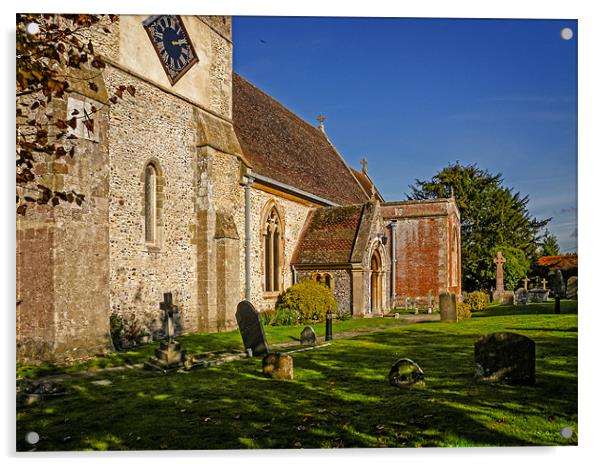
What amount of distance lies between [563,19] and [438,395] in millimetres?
4910

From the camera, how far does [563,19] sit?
6.94 meters

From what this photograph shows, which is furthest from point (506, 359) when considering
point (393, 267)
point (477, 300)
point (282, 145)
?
point (393, 267)

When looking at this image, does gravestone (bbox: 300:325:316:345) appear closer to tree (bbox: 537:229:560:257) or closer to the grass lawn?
the grass lawn

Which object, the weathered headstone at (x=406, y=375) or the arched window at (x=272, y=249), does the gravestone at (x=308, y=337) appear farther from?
the arched window at (x=272, y=249)

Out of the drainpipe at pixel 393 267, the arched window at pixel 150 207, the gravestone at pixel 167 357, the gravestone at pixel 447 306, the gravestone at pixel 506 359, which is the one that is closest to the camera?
the gravestone at pixel 506 359

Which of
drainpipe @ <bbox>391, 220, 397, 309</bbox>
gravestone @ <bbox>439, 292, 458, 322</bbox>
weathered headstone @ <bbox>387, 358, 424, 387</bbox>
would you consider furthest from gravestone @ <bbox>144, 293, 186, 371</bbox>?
drainpipe @ <bbox>391, 220, 397, 309</bbox>

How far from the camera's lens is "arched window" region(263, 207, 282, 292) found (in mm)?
14217

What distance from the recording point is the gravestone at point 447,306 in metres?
11.9

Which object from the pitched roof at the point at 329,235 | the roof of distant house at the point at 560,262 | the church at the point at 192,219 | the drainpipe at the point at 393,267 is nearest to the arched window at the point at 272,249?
the church at the point at 192,219

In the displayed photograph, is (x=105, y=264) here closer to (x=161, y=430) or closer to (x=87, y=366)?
(x=87, y=366)

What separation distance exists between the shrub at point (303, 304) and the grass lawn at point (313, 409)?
4.80 m

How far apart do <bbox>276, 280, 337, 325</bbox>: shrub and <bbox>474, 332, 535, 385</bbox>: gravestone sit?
20.0 ft

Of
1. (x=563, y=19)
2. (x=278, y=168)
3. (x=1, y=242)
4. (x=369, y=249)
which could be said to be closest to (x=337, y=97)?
(x=563, y=19)

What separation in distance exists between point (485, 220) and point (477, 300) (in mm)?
2550
